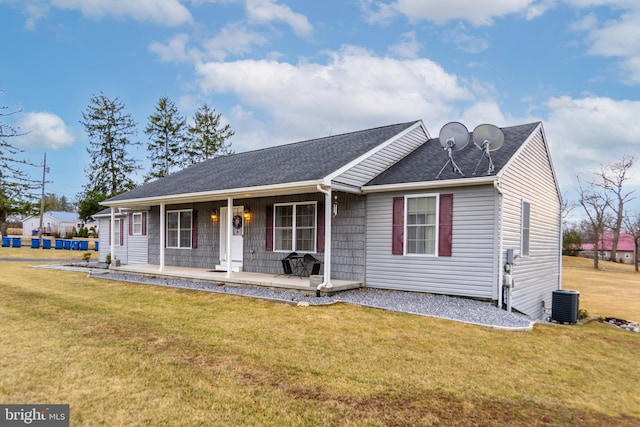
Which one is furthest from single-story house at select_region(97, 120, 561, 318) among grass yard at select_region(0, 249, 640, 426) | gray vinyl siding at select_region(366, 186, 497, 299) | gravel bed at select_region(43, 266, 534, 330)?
grass yard at select_region(0, 249, 640, 426)

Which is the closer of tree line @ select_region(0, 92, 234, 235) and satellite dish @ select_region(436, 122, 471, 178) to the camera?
satellite dish @ select_region(436, 122, 471, 178)

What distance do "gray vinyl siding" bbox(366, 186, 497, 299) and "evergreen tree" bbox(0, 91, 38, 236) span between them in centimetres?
2783

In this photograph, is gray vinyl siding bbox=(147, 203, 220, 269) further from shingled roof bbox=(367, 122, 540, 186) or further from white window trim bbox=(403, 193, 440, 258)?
white window trim bbox=(403, 193, 440, 258)

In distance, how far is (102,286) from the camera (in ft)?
33.9

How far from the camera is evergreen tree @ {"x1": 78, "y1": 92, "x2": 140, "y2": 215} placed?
33.8 metres

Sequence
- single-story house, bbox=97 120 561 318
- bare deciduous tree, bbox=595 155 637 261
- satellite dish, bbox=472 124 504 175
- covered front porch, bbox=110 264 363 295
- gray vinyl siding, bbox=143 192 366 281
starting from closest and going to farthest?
single-story house, bbox=97 120 561 318
satellite dish, bbox=472 124 504 175
covered front porch, bbox=110 264 363 295
gray vinyl siding, bbox=143 192 366 281
bare deciduous tree, bbox=595 155 637 261

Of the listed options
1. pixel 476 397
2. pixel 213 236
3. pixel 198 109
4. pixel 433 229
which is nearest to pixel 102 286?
pixel 213 236

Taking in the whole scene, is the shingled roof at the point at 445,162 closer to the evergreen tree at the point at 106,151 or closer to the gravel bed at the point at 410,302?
the gravel bed at the point at 410,302

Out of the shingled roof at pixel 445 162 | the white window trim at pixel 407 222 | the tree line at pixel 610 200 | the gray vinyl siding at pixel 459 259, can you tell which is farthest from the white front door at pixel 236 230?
the tree line at pixel 610 200

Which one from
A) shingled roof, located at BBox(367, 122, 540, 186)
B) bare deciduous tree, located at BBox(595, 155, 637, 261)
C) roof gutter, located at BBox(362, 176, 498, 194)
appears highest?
bare deciduous tree, located at BBox(595, 155, 637, 261)

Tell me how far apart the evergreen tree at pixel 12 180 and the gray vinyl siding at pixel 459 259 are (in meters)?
27.8

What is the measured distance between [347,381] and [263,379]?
2.81 feet

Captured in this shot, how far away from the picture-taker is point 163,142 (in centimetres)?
3397

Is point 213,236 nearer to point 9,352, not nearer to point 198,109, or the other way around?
point 9,352
